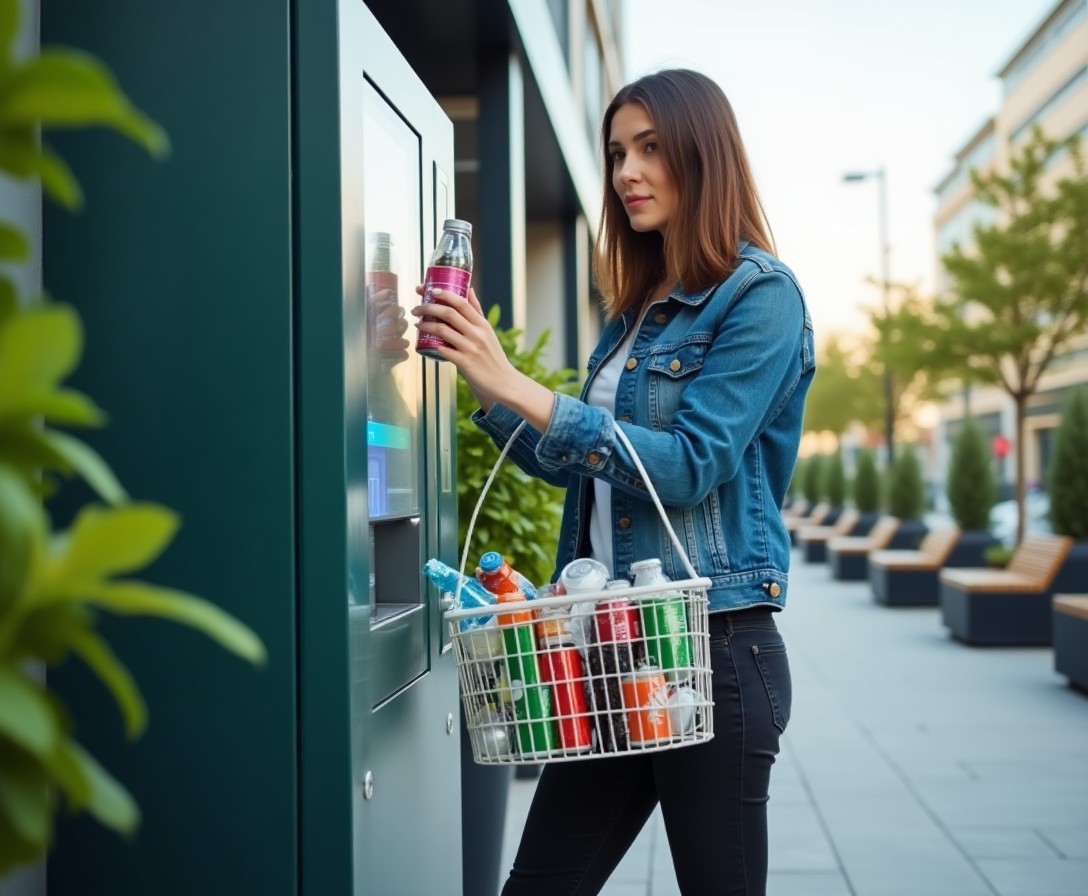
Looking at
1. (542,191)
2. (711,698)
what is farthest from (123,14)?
(542,191)

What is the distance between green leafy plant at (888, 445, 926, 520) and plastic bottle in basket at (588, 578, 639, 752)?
679 inches

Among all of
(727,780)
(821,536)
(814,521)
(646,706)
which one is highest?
(646,706)

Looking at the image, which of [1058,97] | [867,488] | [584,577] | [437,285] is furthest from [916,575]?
[1058,97]

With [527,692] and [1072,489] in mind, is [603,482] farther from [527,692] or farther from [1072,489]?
[1072,489]

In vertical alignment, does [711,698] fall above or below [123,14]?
below

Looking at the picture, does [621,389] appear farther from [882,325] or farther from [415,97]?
[882,325]

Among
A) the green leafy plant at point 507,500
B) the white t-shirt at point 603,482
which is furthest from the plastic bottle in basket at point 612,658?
the green leafy plant at point 507,500

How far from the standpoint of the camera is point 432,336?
82.6 inches

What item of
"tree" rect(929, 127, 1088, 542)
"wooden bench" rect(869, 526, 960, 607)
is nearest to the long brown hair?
"wooden bench" rect(869, 526, 960, 607)

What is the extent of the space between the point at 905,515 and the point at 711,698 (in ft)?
57.7

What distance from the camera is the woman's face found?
95.3 inches

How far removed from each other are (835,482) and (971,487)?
13035mm

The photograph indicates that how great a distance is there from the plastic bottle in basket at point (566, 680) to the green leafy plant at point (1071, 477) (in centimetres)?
1001

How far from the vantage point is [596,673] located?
2061 millimetres
